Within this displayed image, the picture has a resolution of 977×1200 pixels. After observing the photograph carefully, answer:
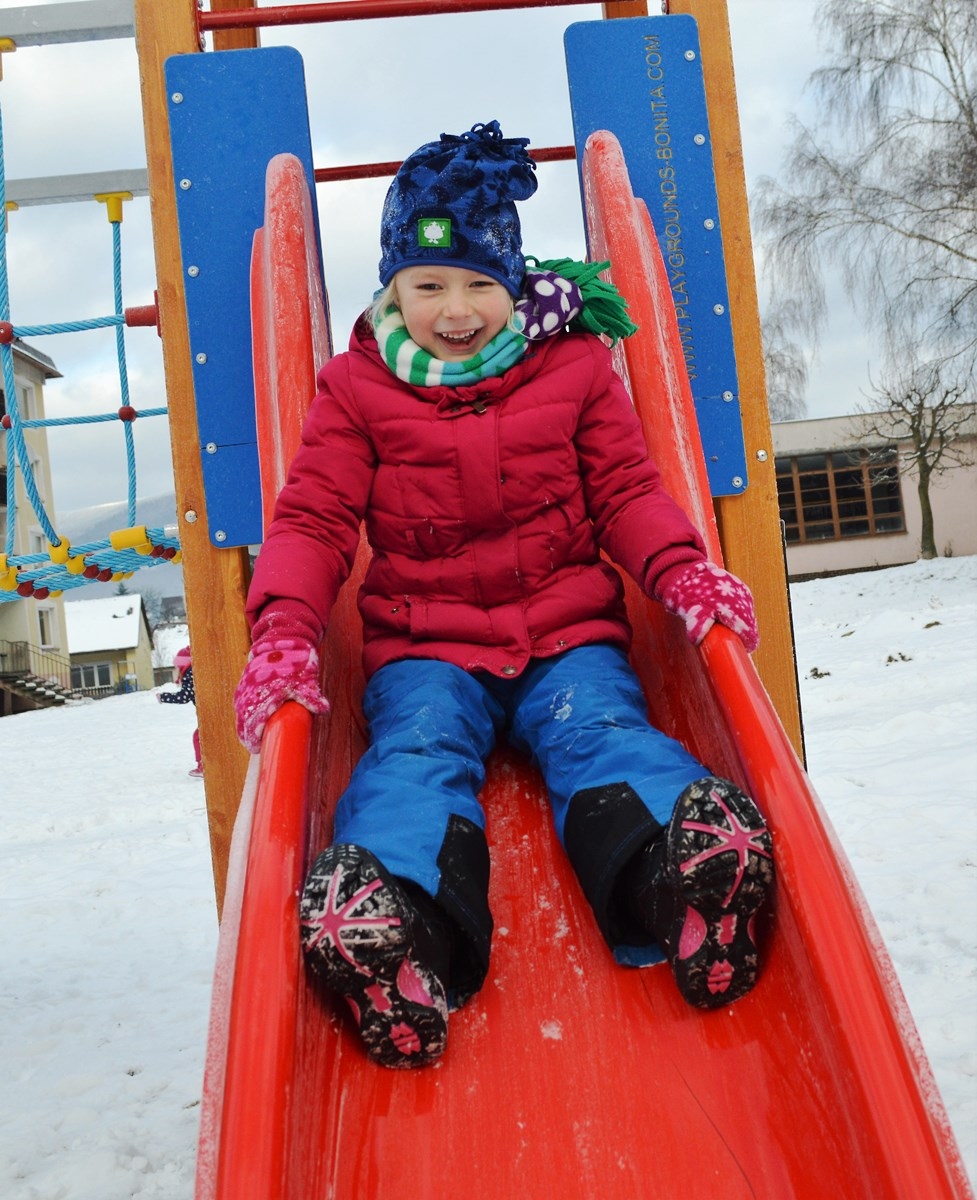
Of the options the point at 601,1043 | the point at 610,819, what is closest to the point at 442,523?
A: the point at 610,819

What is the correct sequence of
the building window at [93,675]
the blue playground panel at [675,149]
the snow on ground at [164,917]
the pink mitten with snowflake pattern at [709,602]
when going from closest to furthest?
the pink mitten with snowflake pattern at [709,602] < the snow on ground at [164,917] < the blue playground panel at [675,149] < the building window at [93,675]

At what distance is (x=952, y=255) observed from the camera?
43.2 feet

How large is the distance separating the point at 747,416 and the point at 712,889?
156 cm

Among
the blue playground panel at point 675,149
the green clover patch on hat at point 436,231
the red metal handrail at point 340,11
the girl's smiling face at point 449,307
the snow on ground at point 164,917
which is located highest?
the red metal handrail at point 340,11

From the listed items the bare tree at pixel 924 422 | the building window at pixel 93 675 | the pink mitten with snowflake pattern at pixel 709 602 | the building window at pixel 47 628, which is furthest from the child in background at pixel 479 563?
the building window at pixel 93 675

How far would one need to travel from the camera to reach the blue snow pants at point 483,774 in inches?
54.6

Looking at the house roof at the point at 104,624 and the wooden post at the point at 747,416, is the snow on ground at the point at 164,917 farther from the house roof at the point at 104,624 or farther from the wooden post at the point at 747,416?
the house roof at the point at 104,624

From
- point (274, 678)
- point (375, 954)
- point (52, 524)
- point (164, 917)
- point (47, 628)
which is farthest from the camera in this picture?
point (47, 628)

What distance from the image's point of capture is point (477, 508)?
5.92ft

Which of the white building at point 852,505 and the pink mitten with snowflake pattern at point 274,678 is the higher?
the white building at point 852,505

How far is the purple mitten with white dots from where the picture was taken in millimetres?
1891

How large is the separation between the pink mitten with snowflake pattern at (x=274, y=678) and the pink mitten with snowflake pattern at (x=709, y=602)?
1.70ft

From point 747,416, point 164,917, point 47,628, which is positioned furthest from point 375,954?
point 47,628

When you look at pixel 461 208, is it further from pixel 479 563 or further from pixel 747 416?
pixel 747 416
